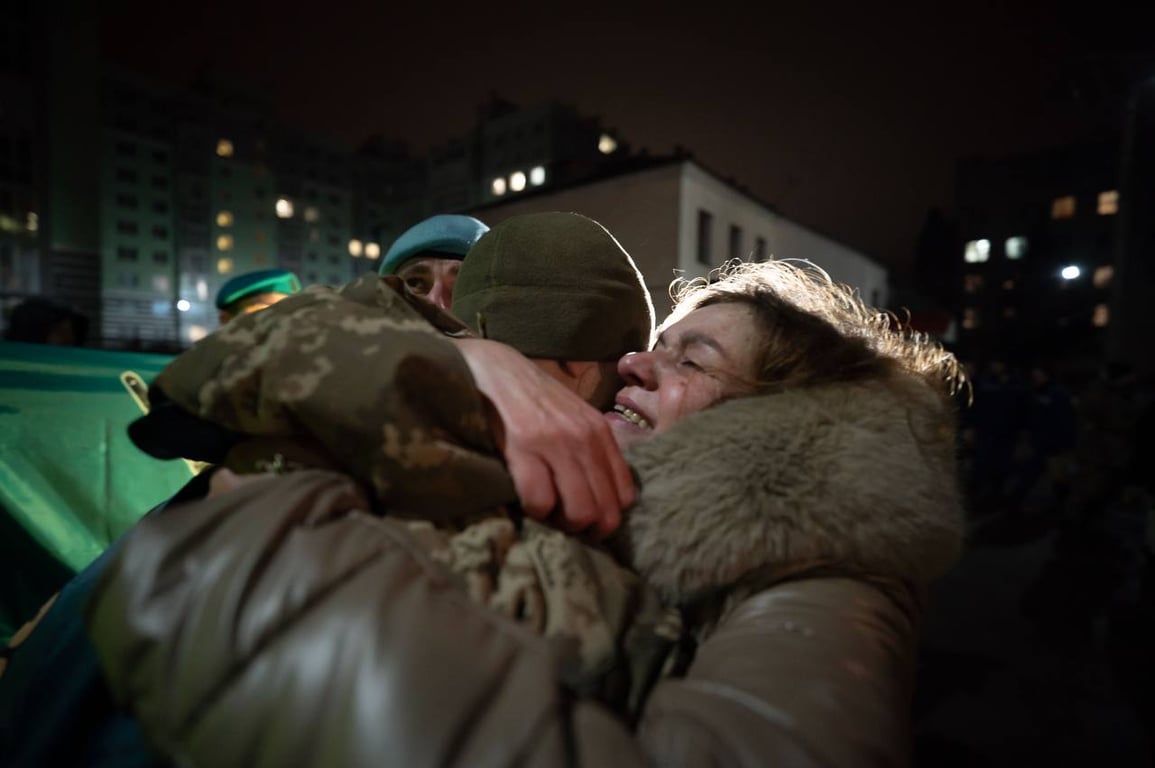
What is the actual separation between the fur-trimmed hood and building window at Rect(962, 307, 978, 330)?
63027 millimetres

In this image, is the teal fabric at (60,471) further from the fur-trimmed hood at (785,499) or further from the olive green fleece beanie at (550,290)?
the fur-trimmed hood at (785,499)

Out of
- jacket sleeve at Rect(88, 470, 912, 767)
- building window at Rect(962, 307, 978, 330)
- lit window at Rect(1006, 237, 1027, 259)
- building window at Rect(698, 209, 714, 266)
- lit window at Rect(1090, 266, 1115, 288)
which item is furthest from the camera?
building window at Rect(962, 307, 978, 330)

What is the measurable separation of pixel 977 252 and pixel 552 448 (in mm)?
63967

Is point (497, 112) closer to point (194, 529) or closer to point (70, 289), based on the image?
point (70, 289)

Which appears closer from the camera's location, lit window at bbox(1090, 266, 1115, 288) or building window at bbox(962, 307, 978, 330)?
lit window at bbox(1090, 266, 1115, 288)

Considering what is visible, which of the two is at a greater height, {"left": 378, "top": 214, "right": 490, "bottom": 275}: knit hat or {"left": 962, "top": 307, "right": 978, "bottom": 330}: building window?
{"left": 962, "top": 307, "right": 978, "bottom": 330}: building window

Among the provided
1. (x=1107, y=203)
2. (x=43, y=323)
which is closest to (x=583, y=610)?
(x=43, y=323)

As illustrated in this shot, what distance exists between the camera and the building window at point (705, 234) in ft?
35.1

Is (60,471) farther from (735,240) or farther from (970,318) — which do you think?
(970,318)

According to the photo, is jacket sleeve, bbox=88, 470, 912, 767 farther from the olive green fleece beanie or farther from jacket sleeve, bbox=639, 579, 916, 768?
the olive green fleece beanie

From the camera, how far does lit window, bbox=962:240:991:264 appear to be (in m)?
51.6

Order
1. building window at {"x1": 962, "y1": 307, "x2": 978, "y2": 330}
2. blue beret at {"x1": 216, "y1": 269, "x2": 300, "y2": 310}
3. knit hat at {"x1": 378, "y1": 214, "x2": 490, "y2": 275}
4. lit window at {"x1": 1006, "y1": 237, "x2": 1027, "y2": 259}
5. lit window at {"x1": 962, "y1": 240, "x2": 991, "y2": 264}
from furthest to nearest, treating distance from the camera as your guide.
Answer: building window at {"x1": 962, "y1": 307, "x2": 978, "y2": 330}
lit window at {"x1": 962, "y1": 240, "x2": 991, "y2": 264}
lit window at {"x1": 1006, "y1": 237, "x2": 1027, "y2": 259}
blue beret at {"x1": 216, "y1": 269, "x2": 300, "y2": 310}
knit hat at {"x1": 378, "y1": 214, "x2": 490, "y2": 275}

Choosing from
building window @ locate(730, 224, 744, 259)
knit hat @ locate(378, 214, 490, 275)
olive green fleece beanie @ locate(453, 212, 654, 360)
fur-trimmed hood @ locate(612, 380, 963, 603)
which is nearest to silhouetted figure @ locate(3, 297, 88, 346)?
knit hat @ locate(378, 214, 490, 275)

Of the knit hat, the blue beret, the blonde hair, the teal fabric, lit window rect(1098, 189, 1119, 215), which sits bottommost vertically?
the teal fabric
